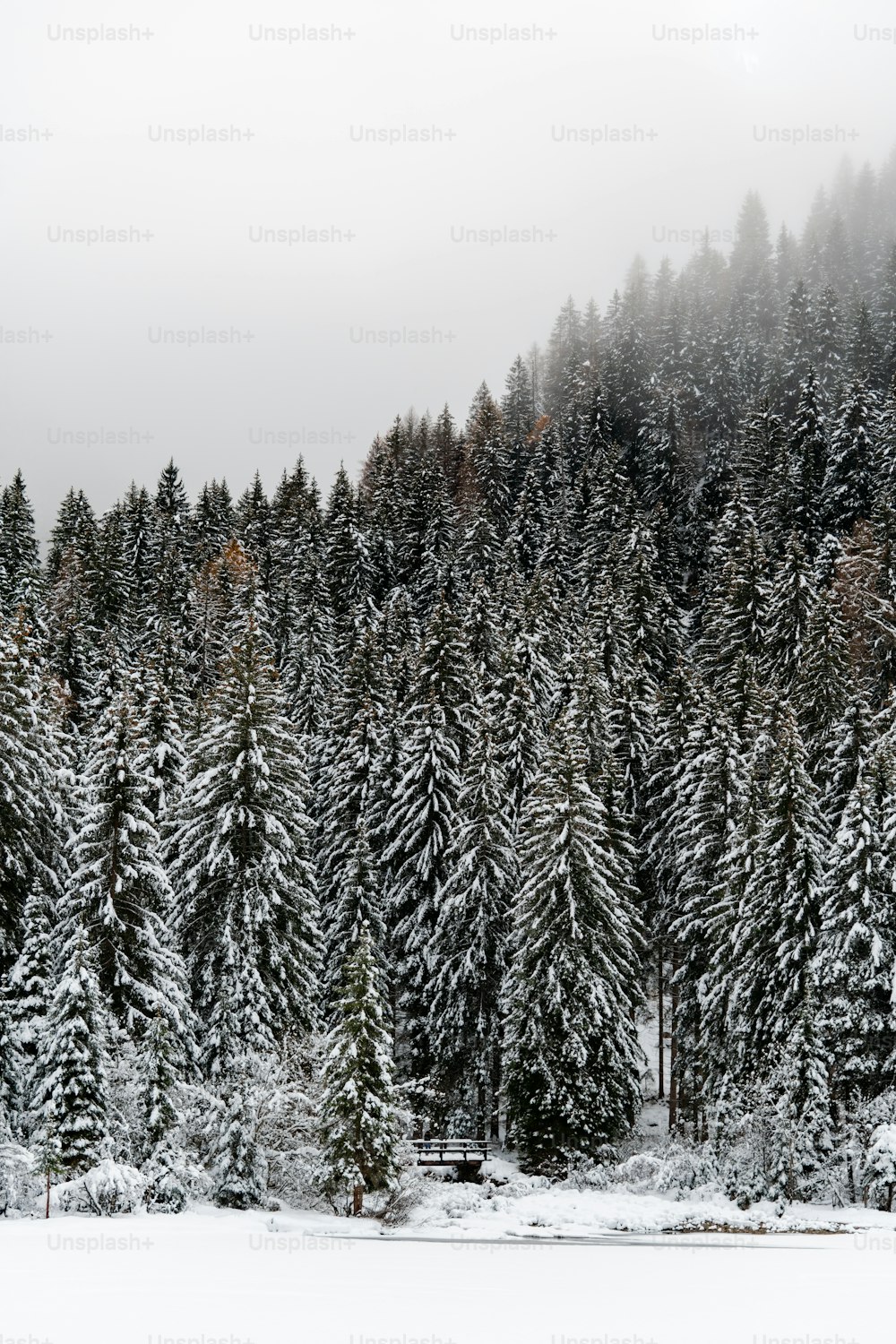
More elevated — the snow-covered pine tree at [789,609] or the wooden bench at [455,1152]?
the snow-covered pine tree at [789,609]

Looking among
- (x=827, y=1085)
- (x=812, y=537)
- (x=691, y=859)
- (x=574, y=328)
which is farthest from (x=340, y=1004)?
(x=574, y=328)

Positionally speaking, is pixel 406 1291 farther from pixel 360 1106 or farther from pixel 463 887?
pixel 463 887

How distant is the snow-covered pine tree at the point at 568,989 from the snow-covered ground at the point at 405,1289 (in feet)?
47.0

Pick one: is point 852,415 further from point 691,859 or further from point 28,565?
point 28,565

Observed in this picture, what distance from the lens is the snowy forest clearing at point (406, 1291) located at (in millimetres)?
8117

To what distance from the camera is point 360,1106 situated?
1905 cm

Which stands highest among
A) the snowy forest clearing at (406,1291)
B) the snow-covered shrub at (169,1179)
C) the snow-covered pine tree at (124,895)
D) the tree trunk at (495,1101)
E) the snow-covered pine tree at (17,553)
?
the snow-covered pine tree at (17,553)

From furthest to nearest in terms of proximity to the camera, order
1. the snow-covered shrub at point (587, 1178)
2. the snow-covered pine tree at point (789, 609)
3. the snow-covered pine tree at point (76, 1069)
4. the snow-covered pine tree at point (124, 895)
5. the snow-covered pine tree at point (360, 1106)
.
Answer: the snow-covered pine tree at point (789, 609) → the snow-covered shrub at point (587, 1178) → the snow-covered pine tree at point (124, 895) → the snow-covered pine tree at point (360, 1106) → the snow-covered pine tree at point (76, 1069)

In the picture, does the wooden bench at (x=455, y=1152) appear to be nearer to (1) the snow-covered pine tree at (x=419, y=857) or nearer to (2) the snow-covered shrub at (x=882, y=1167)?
(1) the snow-covered pine tree at (x=419, y=857)

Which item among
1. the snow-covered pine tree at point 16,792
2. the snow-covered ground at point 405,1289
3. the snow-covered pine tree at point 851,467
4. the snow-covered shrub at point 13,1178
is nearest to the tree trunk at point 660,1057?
the snow-covered pine tree at point 16,792

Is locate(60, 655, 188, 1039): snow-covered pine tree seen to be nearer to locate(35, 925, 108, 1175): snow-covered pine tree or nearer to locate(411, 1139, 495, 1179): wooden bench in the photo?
locate(35, 925, 108, 1175): snow-covered pine tree

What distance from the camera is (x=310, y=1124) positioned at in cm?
2017

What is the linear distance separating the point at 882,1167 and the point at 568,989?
409 inches

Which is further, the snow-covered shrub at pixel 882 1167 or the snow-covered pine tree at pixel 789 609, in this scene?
the snow-covered pine tree at pixel 789 609
